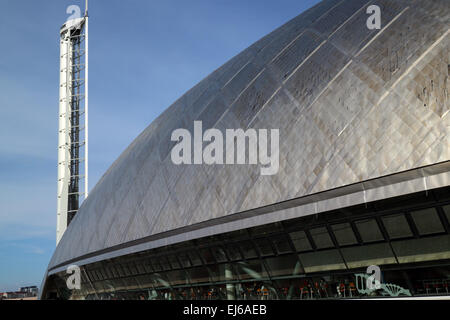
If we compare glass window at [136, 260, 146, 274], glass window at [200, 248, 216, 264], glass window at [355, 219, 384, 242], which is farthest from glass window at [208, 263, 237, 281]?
glass window at [355, 219, 384, 242]

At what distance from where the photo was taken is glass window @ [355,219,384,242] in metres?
13.0

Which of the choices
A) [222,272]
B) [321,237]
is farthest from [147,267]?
[321,237]

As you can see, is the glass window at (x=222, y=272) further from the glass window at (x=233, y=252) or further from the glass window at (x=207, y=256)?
the glass window at (x=233, y=252)

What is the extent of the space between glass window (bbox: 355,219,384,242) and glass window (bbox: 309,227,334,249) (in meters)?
1.08

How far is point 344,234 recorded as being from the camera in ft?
45.1

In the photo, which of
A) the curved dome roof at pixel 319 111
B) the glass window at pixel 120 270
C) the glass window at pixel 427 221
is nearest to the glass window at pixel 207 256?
the curved dome roof at pixel 319 111

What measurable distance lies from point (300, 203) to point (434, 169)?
421 centimetres

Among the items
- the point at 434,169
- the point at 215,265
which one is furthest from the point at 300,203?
the point at 215,265

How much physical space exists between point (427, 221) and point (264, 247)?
5879mm

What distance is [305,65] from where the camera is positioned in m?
17.9

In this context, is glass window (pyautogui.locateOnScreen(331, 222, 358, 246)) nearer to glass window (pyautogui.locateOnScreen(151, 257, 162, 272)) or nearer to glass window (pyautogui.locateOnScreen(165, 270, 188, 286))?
glass window (pyautogui.locateOnScreen(165, 270, 188, 286))

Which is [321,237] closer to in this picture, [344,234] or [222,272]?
[344,234]

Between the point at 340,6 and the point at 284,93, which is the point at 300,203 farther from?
the point at 340,6
